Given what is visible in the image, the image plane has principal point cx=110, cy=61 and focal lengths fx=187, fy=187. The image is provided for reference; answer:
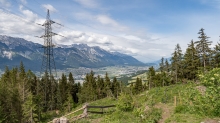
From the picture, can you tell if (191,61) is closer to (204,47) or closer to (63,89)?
(204,47)

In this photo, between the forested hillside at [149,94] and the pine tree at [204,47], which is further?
the pine tree at [204,47]

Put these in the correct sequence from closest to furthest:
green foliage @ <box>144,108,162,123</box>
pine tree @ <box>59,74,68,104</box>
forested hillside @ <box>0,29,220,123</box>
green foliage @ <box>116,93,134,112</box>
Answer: forested hillside @ <box>0,29,220,123</box>, green foliage @ <box>144,108,162,123</box>, green foliage @ <box>116,93,134,112</box>, pine tree @ <box>59,74,68,104</box>

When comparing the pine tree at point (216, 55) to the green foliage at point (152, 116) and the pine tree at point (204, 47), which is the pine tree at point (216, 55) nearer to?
the pine tree at point (204, 47)

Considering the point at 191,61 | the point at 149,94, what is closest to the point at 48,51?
the point at 149,94

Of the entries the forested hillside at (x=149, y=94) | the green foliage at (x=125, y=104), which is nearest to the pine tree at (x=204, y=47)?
the forested hillside at (x=149, y=94)

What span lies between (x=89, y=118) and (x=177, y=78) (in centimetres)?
5497

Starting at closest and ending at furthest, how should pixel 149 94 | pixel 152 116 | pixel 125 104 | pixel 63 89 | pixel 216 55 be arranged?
pixel 152 116
pixel 125 104
pixel 149 94
pixel 216 55
pixel 63 89

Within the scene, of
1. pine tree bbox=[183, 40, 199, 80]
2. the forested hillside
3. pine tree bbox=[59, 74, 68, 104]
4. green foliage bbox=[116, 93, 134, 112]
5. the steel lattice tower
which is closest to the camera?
the forested hillside

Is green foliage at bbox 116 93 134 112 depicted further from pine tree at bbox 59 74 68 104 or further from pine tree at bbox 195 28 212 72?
pine tree at bbox 59 74 68 104

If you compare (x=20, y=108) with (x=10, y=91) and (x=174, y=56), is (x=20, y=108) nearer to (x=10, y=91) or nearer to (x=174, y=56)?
(x=10, y=91)

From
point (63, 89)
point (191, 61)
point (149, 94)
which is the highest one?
point (191, 61)

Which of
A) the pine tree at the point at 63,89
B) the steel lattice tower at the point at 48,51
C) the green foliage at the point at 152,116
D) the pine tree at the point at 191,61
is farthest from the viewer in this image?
the pine tree at the point at 63,89

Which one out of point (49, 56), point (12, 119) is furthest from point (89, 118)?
point (12, 119)

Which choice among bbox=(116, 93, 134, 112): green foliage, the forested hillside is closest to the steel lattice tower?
the forested hillside
